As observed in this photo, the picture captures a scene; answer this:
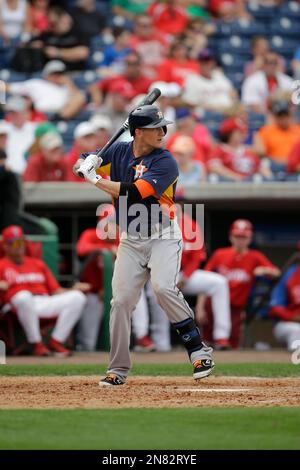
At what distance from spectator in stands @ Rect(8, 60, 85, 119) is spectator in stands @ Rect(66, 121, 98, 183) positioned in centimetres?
142

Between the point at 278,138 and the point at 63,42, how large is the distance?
3.25 meters

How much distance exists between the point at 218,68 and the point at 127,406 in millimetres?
9626

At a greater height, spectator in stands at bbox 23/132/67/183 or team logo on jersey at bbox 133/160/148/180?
spectator in stands at bbox 23/132/67/183

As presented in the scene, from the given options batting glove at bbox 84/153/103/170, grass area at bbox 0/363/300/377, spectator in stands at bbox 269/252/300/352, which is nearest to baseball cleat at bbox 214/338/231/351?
spectator in stands at bbox 269/252/300/352

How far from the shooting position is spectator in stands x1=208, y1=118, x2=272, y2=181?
1323cm

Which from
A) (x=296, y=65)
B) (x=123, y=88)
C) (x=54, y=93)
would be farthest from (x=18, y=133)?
(x=296, y=65)

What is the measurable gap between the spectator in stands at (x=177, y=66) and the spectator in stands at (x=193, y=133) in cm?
132

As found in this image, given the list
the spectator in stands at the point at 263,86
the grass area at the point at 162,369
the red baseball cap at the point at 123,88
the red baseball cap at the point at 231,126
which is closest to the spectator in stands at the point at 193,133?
the red baseball cap at the point at 231,126

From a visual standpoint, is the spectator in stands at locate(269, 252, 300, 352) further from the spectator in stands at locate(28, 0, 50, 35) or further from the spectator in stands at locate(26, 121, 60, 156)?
the spectator in stands at locate(28, 0, 50, 35)

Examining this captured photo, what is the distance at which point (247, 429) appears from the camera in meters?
5.71

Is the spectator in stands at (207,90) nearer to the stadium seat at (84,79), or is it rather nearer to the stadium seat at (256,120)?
the stadium seat at (256,120)
